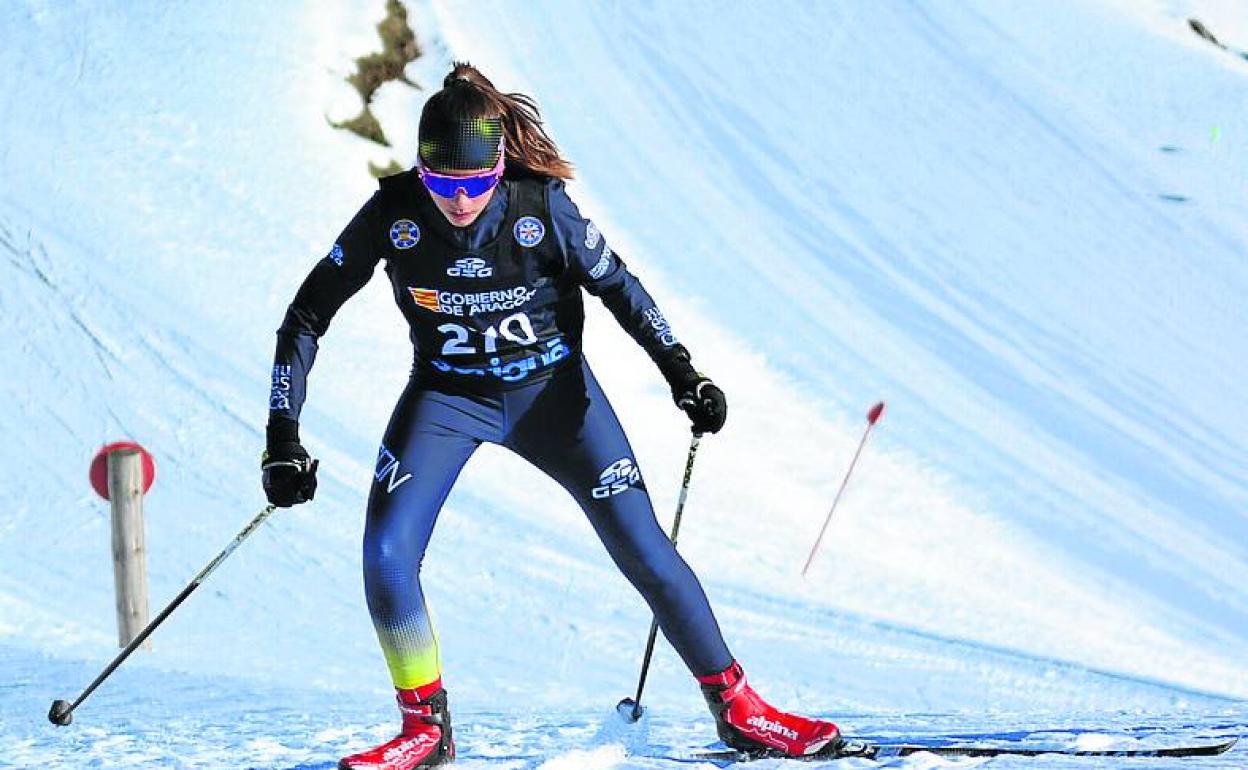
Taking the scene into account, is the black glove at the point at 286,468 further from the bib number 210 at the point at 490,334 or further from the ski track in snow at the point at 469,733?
the ski track in snow at the point at 469,733

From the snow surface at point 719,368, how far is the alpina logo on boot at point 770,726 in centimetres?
31

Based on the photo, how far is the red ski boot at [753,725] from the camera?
407 centimetres

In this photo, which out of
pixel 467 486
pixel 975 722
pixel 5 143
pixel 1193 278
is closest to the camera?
pixel 975 722

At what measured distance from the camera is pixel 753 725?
161 inches

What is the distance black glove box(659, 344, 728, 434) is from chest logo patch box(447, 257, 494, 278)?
535 mm

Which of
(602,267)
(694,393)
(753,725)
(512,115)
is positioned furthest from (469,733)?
(512,115)

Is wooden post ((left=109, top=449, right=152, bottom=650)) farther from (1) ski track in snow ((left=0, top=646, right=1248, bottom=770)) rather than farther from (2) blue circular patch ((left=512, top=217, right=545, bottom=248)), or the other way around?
(2) blue circular patch ((left=512, top=217, right=545, bottom=248))

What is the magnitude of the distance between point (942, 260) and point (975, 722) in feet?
23.2

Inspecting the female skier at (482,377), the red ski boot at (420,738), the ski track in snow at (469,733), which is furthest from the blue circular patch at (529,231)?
the ski track in snow at (469,733)

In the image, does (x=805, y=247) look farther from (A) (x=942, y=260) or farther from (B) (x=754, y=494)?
(B) (x=754, y=494)

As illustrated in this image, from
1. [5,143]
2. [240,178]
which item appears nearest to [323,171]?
[240,178]

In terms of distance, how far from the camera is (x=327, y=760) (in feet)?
13.9

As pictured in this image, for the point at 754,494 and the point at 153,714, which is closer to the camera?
the point at 153,714

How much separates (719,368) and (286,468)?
20.8 feet
